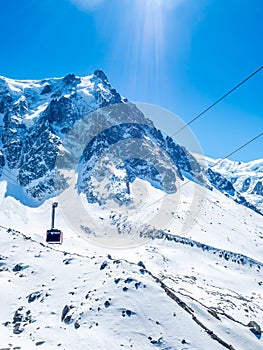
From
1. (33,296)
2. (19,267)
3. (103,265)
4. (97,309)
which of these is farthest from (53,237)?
(97,309)

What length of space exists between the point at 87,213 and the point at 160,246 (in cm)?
5458

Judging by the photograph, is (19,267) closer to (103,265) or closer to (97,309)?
(103,265)

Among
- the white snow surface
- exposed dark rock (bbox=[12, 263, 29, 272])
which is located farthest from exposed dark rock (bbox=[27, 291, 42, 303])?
exposed dark rock (bbox=[12, 263, 29, 272])

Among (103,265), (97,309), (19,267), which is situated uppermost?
(103,265)

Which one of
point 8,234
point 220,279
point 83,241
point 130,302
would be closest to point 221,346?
point 130,302

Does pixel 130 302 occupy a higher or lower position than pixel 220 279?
higher

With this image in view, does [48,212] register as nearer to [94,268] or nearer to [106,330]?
[94,268]

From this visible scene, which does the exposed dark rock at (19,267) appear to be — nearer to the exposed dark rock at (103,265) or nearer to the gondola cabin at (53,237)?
the gondola cabin at (53,237)

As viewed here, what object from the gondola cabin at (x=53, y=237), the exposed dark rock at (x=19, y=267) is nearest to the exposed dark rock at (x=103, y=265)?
the gondola cabin at (x=53, y=237)

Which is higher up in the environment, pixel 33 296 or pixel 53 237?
pixel 53 237

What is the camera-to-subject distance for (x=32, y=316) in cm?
4450

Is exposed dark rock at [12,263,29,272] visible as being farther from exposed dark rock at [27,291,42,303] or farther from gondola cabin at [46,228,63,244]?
exposed dark rock at [27,291,42,303]

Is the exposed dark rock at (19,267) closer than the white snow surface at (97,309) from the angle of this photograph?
No

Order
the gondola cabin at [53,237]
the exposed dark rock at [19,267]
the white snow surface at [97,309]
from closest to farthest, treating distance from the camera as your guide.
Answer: the white snow surface at [97,309] → the exposed dark rock at [19,267] → the gondola cabin at [53,237]
